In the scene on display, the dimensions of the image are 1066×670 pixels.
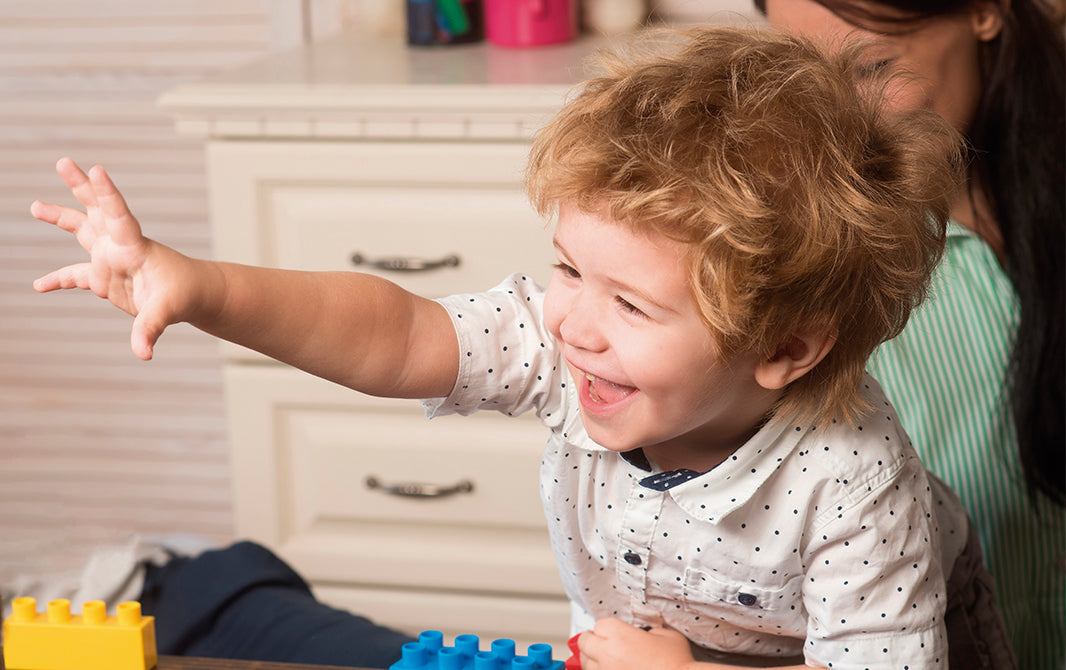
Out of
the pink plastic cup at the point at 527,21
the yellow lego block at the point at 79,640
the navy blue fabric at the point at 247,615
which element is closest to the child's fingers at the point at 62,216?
the yellow lego block at the point at 79,640

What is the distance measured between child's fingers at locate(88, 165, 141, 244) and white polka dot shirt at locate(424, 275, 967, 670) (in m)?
0.21

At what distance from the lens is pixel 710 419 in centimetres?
66

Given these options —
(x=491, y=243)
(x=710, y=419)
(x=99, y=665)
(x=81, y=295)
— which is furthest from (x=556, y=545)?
(x=81, y=295)

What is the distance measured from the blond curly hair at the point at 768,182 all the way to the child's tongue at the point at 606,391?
0.06 m

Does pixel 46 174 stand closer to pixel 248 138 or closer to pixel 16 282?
pixel 16 282

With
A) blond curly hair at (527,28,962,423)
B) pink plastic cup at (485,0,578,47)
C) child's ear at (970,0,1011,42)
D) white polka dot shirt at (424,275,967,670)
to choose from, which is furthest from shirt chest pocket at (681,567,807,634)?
pink plastic cup at (485,0,578,47)

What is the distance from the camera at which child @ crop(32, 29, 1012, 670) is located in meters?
0.57

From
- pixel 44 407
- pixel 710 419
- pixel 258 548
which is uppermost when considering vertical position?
pixel 710 419

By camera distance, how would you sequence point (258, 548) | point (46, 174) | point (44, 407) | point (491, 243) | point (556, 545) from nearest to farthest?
point (556, 545) < point (258, 548) < point (491, 243) < point (46, 174) < point (44, 407)

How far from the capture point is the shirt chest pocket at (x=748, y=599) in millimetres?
693

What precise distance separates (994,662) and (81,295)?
1.52 meters

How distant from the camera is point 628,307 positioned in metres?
0.60

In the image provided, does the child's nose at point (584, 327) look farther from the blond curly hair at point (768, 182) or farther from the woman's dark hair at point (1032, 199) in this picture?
the woman's dark hair at point (1032, 199)

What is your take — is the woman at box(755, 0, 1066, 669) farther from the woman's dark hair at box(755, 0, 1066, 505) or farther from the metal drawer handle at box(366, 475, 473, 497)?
the metal drawer handle at box(366, 475, 473, 497)
